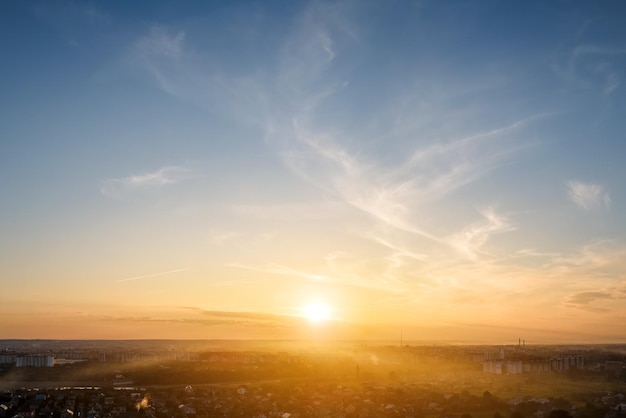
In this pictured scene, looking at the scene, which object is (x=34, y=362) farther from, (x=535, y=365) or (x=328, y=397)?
(x=535, y=365)

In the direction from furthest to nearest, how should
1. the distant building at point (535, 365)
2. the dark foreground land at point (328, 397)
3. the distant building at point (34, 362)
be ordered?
the distant building at point (34, 362) → the distant building at point (535, 365) → the dark foreground land at point (328, 397)

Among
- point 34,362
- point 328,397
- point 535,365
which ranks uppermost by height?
point 328,397

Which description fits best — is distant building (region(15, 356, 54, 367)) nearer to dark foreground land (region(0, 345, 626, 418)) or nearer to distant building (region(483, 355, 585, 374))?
dark foreground land (region(0, 345, 626, 418))

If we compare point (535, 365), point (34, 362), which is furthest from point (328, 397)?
point (34, 362)

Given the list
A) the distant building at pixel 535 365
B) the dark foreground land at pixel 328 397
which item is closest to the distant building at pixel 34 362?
the dark foreground land at pixel 328 397

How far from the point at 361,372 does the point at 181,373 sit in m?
21.9

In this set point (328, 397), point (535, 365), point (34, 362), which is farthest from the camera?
point (34, 362)

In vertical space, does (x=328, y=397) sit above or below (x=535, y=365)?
above

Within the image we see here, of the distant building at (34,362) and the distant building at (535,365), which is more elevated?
the distant building at (535,365)

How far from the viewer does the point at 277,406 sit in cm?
4325

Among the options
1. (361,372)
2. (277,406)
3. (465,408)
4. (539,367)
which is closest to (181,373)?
(361,372)

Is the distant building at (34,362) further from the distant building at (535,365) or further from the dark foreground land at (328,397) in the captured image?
the distant building at (535,365)

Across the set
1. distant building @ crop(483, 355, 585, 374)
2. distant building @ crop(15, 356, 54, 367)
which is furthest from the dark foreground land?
distant building @ crop(15, 356, 54, 367)

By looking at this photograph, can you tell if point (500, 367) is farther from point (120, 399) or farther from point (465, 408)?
point (120, 399)
